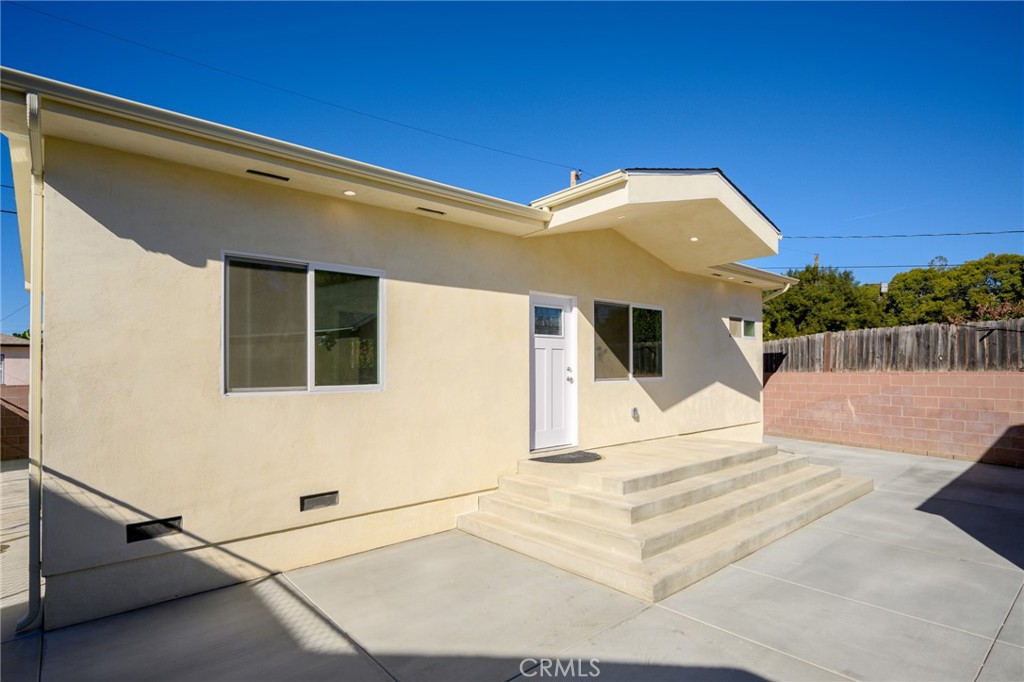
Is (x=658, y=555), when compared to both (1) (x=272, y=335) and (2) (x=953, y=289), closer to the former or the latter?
(1) (x=272, y=335)

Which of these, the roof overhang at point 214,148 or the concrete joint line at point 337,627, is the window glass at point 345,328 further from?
the concrete joint line at point 337,627

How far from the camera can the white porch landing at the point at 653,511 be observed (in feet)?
14.6

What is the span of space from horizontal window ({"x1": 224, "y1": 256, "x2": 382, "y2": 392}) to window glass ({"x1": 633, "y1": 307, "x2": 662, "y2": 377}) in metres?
4.47

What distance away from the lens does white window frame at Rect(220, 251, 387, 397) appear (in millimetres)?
4445

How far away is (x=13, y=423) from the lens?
11.4 meters

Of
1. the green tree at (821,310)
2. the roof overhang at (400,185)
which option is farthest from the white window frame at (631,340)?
the green tree at (821,310)

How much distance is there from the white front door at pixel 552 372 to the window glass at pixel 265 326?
9.83 feet

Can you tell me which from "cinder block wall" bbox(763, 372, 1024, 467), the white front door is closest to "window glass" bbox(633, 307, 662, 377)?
the white front door

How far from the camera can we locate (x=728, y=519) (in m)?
5.41

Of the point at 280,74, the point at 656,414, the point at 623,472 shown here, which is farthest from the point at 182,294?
the point at 280,74

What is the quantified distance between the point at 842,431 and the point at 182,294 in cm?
1293

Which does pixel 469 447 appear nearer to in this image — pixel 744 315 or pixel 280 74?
pixel 744 315

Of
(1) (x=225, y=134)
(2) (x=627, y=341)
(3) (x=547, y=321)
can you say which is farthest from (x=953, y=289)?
(1) (x=225, y=134)

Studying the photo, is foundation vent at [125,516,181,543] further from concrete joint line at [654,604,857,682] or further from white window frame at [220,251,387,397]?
concrete joint line at [654,604,857,682]
